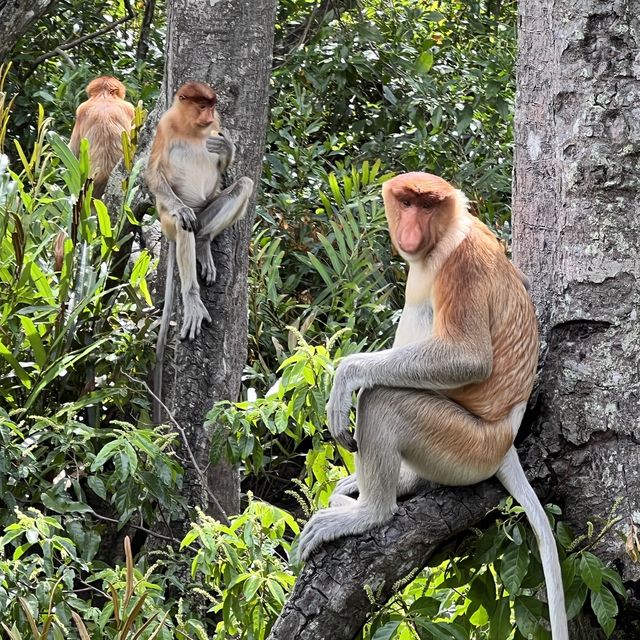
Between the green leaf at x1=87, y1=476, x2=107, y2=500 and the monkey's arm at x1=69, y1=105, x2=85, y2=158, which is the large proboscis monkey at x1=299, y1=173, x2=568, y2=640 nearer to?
the green leaf at x1=87, y1=476, x2=107, y2=500

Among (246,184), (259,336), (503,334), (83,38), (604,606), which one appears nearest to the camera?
(604,606)

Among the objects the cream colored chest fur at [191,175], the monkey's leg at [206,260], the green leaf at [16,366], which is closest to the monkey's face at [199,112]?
the cream colored chest fur at [191,175]

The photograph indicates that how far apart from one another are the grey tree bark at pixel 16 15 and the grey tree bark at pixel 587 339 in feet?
10.4

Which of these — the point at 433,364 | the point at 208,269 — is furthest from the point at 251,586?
the point at 208,269

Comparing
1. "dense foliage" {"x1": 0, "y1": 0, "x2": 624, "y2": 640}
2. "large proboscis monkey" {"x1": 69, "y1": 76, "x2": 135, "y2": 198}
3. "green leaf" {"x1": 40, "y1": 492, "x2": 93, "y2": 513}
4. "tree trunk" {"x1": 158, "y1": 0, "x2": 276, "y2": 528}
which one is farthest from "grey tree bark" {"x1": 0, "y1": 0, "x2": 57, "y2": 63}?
"green leaf" {"x1": 40, "y1": 492, "x2": 93, "y2": 513}

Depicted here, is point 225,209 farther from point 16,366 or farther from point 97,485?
point 97,485

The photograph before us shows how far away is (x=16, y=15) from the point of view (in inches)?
193

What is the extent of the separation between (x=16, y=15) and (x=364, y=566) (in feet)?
12.0

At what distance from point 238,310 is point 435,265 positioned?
1.70 m

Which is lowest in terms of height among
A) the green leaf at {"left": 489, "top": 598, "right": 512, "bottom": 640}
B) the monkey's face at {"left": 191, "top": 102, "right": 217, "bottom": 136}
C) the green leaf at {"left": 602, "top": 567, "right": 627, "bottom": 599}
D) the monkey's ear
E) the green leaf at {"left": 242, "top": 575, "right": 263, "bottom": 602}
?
the green leaf at {"left": 242, "top": 575, "right": 263, "bottom": 602}

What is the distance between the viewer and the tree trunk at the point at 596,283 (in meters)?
2.37

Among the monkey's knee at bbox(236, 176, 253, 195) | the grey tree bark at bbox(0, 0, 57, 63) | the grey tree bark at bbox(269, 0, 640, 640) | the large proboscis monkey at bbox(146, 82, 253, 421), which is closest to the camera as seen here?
the grey tree bark at bbox(269, 0, 640, 640)

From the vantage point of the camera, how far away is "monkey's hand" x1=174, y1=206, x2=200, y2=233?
421 centimetres

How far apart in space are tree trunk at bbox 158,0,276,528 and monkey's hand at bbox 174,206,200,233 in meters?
0.21
